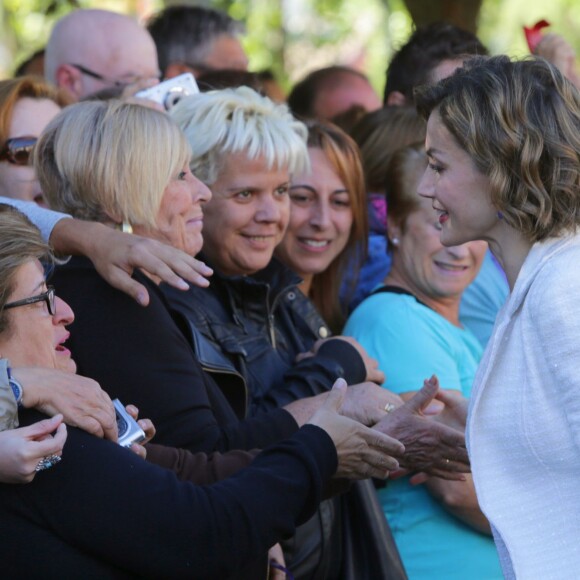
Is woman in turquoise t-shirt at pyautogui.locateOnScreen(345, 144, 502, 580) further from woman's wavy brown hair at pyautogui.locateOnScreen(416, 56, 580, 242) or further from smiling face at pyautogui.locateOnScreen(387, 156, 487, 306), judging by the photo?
woman's wavy brown hair at pyautogui.locateOnScreen(416, 56, 580, 242)

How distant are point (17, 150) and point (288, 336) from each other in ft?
3.93

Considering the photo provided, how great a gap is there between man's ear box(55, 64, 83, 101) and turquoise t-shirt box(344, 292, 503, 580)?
2.32 m

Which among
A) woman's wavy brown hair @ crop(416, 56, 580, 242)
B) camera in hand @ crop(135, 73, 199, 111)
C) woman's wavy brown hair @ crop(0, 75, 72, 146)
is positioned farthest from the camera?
camera in hand @ crop(135, 73, 199, 111)

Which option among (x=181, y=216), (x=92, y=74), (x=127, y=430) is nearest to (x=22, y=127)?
(x=181, y=216)

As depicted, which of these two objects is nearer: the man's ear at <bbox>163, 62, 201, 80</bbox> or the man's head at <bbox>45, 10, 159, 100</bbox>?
the man's head at <bbox>45, 10, 159, 100</bbox>

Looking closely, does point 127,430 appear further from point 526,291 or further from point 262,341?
point 262,341

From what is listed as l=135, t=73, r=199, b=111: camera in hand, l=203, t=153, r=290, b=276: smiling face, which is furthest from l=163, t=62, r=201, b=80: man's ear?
l=203, t=153, r=290, b=276: smiling face

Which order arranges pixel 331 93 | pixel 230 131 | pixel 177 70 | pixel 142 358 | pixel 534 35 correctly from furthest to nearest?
1. pixel 331 93
2. pixel 177 70
3. pixel 534 35
4. pixel 230 131
5. pixel 142 358

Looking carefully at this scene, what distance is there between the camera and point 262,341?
3590mm

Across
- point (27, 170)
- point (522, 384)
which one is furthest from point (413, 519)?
point (27, 170)

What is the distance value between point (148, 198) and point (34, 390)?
105 centimetres

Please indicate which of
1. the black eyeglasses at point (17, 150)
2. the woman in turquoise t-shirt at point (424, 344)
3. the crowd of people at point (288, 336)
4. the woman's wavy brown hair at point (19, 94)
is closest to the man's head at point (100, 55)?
the crowd of people at point (288, 336)

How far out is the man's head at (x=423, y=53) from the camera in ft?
18.7

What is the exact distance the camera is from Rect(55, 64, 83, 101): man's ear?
550 centimetres
